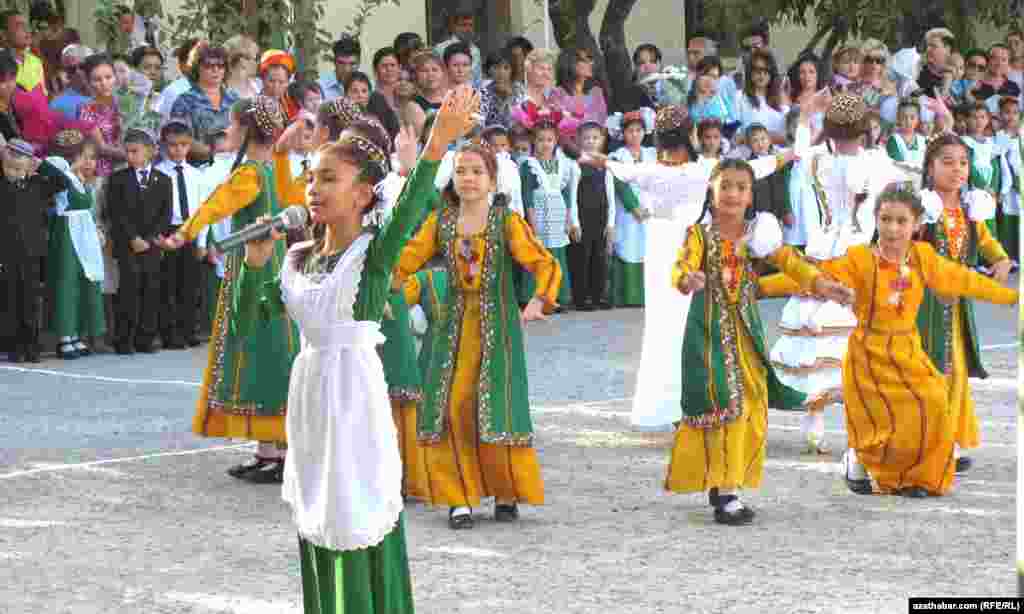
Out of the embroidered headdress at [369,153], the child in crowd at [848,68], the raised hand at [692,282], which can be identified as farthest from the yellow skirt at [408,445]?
the child in crowd at [848,68]

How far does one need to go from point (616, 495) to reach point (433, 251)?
121 cm

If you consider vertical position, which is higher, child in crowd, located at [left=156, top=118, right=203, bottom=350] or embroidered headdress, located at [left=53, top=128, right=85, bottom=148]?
embroidered headdress, located at [left=53, top=128, right=85, bottom=148]

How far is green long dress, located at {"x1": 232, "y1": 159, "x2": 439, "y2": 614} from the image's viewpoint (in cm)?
505

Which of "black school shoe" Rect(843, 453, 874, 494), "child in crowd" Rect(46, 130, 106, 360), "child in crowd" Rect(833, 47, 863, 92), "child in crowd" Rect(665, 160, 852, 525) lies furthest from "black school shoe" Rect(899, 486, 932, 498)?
"child in crowd" Rect(833, 47, 863, 92)

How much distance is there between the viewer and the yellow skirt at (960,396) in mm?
8188

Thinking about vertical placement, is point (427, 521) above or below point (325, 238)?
below

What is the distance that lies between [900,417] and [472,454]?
5.50 feet

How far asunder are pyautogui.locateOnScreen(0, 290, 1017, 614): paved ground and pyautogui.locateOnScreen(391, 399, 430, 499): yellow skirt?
23 centimetres

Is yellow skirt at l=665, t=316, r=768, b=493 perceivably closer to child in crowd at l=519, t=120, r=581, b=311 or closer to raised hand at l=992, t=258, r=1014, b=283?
raised hand at l=992, t=258, r=1014, b=283

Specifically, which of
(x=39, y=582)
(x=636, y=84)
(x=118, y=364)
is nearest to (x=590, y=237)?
(x=636, y=84)

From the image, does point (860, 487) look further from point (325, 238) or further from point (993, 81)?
point (993, 81)

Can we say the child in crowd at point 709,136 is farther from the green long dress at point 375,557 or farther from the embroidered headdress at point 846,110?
the green long dress at point 375,557

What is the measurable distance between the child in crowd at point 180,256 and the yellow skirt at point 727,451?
20.5 ft

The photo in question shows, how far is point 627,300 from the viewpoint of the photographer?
15.6 meters
